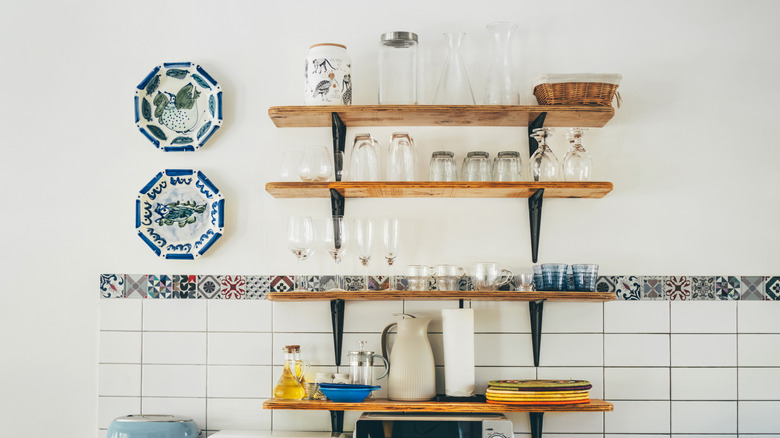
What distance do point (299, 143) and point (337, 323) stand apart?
2.16 feet

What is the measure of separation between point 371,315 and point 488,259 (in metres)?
0.46

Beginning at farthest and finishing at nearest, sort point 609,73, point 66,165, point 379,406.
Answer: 1. point 66,165
2. point 609,73
3. point 379,406

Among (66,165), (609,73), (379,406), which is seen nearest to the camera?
(379,406)

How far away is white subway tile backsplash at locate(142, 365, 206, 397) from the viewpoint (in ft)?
8.43

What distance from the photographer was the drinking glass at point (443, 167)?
2.41 meters

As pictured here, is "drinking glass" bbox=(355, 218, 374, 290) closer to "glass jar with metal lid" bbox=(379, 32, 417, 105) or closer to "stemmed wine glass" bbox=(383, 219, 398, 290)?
"stemmed wine glass" bbox=(383, 219, 398, 290)

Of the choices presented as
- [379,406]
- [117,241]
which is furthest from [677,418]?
[117,241]

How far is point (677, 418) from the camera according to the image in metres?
2.51

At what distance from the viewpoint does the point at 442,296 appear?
233 centimetres

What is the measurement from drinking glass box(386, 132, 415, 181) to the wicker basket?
49 cm

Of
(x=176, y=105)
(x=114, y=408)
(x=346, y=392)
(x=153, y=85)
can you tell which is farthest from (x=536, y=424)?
(x=153, y=85)

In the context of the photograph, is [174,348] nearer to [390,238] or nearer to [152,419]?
[152,419]

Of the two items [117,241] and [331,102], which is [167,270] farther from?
[331,102]

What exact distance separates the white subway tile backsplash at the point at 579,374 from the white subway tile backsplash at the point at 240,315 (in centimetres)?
98
